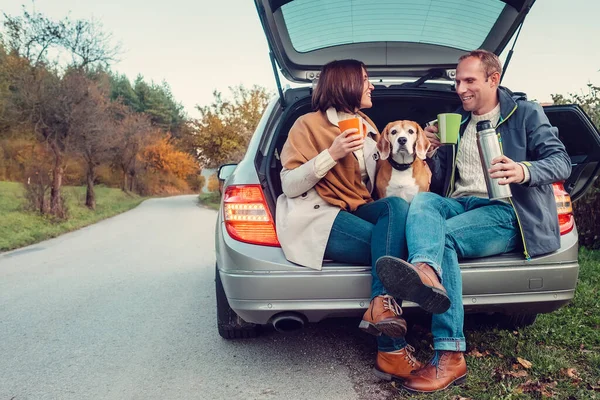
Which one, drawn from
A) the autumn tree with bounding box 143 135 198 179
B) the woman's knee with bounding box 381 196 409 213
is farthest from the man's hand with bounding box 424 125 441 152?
the autumn tree with bounding box 143 135 198 179

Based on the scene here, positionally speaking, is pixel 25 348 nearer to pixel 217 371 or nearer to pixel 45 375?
pixel 45 375

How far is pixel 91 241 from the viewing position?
10.6 m

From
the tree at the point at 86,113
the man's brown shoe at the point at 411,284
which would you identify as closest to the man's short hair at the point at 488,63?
the man's brown shoe at the point at 411,284

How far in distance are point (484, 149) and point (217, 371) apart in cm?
200

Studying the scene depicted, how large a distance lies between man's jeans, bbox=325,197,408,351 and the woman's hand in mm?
359

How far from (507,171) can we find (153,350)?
2.53 meters

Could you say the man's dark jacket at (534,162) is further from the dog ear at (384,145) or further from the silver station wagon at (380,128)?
the dog ear at (384,145)

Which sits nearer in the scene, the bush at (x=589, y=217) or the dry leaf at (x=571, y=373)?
the dry leaf at (x=571, y=373)

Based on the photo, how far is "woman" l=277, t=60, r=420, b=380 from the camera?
8.02 ft

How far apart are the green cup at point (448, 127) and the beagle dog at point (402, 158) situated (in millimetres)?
307

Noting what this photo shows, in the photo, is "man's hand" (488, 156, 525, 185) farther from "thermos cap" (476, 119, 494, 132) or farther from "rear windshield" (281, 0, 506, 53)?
"rear windshield" (281, 0, 506, 53)

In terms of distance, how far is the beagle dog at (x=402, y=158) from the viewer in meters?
2.98

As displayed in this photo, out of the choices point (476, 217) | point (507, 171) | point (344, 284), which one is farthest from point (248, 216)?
point (507, 171)

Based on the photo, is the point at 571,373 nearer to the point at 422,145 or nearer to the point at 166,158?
the point at 422,145
